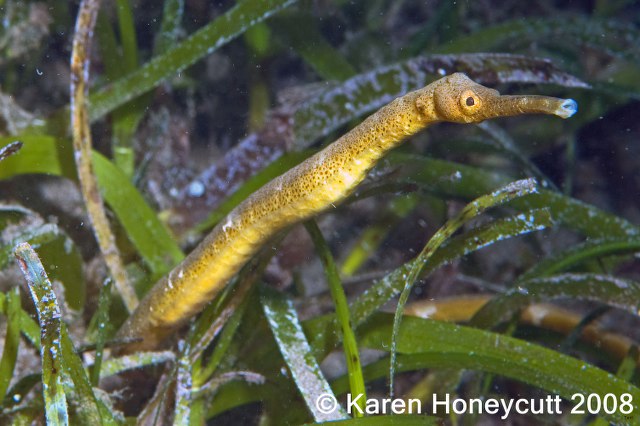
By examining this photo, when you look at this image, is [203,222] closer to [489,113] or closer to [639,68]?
[489,113]

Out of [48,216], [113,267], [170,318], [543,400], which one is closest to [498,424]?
[543,400]

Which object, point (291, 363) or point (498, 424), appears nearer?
point (291, 363)

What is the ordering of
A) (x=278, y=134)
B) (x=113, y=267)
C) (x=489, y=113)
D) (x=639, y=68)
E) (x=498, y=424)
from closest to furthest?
(x=489, y=113)
(x=113, y=267)
(x=498, y=424)
(x=278, y=134)
(x=639, y=68)

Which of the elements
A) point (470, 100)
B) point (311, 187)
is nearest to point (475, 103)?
point (470, 100)

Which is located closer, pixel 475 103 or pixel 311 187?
pixel 475 103

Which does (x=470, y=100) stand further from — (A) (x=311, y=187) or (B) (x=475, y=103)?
(A) (x=311, y=187)
